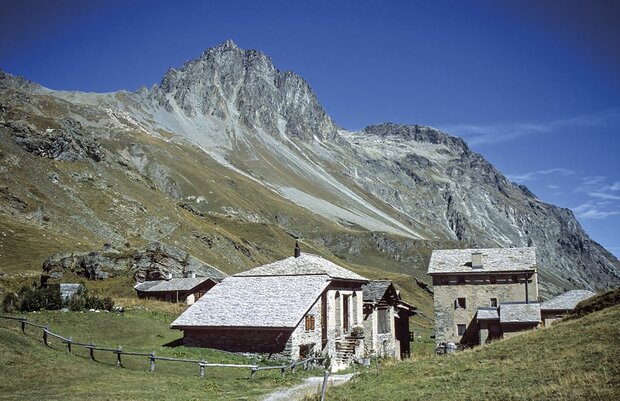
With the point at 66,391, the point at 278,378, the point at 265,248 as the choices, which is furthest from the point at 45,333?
the point at 265,248

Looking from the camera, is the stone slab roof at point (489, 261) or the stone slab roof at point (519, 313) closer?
the stone slab roof at point (519, 313)

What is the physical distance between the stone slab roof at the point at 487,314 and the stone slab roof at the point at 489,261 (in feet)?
16.9

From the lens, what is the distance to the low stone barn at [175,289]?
2397 inches

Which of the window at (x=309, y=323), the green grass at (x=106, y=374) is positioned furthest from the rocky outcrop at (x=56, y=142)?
the window at (x=309, y=323)

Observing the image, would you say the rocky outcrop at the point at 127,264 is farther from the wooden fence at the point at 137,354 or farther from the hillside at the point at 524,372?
the hillside at the point at 524,372

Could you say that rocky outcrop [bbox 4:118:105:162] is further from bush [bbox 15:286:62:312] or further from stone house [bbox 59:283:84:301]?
bush [bbox 15:286:62:312]

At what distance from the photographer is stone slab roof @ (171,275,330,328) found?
118ft

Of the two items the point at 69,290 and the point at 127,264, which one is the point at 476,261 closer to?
the point at 127,264

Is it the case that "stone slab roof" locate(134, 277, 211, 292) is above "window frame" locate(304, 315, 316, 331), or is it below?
above

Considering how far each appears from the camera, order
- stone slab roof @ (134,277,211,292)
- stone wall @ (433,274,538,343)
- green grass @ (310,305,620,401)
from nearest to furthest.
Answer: green grass @ (310,305,620,401) → stone wall @ (433,274,538,343) → stone slab roof @ (134,277,211,292)

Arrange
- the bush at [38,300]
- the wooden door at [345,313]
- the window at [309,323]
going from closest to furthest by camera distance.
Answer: the window at [309,323], the bush at [38,300], the wooden door at [345,313]

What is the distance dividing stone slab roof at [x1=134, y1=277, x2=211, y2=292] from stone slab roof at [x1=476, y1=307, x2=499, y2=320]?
29839 mm

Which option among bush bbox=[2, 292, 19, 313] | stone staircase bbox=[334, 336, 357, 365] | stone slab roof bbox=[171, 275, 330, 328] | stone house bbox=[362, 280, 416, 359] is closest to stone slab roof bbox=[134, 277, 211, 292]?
stone slab roof bbox=[171, 275, 330, 328]

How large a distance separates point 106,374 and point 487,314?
128 ft
